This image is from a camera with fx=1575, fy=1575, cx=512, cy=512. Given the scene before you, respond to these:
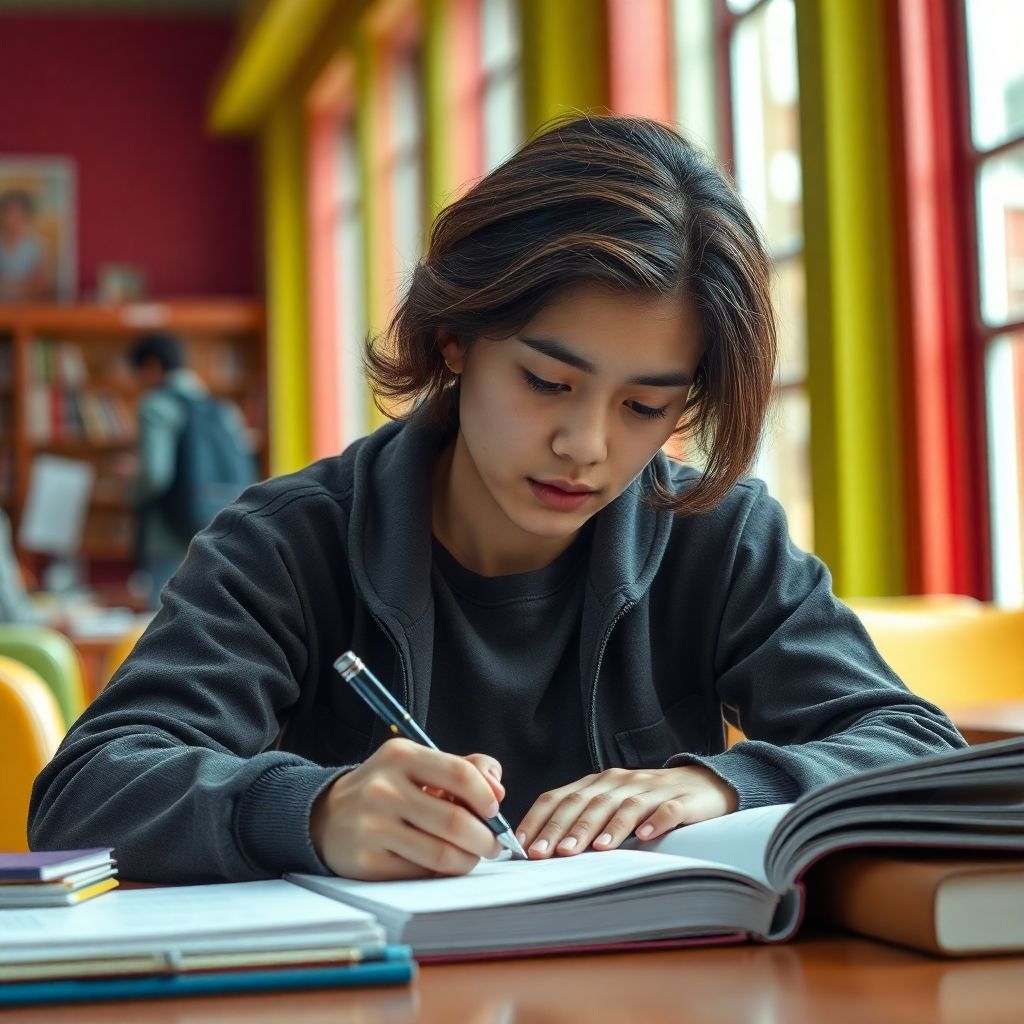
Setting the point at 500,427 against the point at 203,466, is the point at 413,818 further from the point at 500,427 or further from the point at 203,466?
the point at 203,466

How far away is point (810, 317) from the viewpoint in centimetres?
384

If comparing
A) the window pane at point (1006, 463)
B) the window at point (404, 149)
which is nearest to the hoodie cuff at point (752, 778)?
the window pane at point (1006, 463)

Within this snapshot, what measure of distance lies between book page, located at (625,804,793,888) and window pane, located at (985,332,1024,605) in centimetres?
260

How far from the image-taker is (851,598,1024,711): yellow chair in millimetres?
1999

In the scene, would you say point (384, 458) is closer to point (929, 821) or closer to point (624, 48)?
point (929, 821)

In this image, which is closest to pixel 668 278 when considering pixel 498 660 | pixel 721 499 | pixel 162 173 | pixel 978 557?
pixel 721 499

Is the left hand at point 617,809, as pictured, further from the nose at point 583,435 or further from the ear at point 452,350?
the ear at point 452,350

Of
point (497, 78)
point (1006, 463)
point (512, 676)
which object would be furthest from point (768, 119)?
point (512, 676)

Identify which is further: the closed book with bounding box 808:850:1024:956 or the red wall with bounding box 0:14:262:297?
the red wall with bounding box 0:14:262:297

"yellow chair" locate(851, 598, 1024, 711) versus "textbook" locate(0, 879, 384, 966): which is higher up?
"yellow chair" locate(851, 598, 1024, 711)

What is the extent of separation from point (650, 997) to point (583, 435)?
65 cm

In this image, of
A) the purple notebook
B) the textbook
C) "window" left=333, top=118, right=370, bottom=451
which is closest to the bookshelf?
"window" left=333, top=118, right=370, bottom=451

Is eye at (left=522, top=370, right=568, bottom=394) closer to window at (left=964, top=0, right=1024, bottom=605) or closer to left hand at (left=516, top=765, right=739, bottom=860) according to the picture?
left hand at (left=516, top=765, right=739, bottom=860)

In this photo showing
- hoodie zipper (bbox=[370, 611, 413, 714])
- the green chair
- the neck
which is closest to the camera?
hoodie zipper (bbox=[370, 611, 413, 714])
